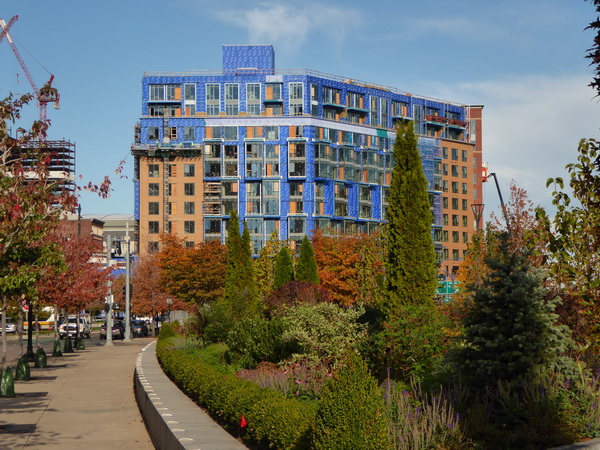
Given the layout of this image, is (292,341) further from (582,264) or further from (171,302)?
(171,302)

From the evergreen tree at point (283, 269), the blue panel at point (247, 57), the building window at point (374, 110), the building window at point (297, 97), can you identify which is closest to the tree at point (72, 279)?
the evergreen tree at point (283, 269)

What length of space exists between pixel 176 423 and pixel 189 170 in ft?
353

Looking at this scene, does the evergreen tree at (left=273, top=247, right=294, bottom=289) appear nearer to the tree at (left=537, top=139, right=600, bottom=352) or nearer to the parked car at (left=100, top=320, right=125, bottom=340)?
the parked car at (left=100, top=320, right=125, bottom=340)

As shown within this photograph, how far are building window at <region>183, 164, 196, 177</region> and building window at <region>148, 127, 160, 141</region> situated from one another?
577 centimetres

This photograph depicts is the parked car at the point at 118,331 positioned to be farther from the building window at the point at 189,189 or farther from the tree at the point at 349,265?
the building window at the point at 189,189

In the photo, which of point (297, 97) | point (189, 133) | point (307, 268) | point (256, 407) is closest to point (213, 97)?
point (189, 133)

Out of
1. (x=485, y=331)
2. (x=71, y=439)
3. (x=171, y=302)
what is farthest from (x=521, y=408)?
(x=171, y=302)

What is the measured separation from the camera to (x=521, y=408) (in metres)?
11.3

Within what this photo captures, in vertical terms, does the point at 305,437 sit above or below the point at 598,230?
below

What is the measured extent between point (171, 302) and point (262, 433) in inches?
2536

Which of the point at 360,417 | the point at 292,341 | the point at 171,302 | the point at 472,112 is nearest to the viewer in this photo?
the point at 360,417

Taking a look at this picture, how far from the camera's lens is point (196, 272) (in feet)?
245

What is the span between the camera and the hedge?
10.7 meters

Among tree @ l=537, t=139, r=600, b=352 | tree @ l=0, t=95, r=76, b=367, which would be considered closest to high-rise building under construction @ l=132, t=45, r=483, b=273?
tree @ l=0, t=95, r=76, b=367
